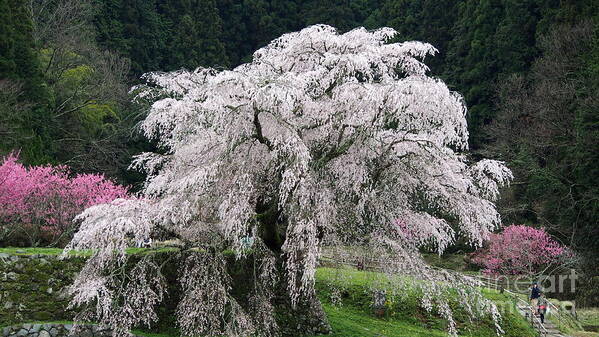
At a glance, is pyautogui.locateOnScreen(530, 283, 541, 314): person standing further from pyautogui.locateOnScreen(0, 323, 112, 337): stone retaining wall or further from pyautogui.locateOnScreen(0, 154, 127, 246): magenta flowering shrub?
pyautogui.locateOnScreen(0, 154, 127, 246): magenta flowering shrub

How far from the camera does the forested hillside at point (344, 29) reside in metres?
23.0

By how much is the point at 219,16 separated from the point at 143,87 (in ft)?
116

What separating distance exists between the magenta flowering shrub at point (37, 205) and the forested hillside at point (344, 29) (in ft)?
8.45

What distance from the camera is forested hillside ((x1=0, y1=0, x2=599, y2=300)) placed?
22984 mm

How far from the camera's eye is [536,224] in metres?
26.6

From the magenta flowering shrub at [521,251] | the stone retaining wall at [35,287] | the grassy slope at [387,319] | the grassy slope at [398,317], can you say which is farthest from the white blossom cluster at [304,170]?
the magenta flowering shrub at [521,251]

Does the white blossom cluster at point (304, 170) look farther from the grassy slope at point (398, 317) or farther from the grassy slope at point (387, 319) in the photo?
the grassy slope at point (398, 317)

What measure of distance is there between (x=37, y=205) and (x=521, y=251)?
17040 millimetres

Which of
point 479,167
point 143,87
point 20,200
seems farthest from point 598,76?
point 20,200

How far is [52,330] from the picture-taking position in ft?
31.8

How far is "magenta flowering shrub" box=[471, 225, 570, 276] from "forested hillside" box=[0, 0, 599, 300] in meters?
1.06

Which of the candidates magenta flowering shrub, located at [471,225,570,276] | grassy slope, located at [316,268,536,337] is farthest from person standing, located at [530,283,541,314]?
magenta flowering shrub, located at [471,225,570,276]

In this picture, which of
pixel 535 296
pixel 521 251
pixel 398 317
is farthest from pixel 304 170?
pixel 521 251

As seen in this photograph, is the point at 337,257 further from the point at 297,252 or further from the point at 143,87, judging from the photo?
the point at 143,87
